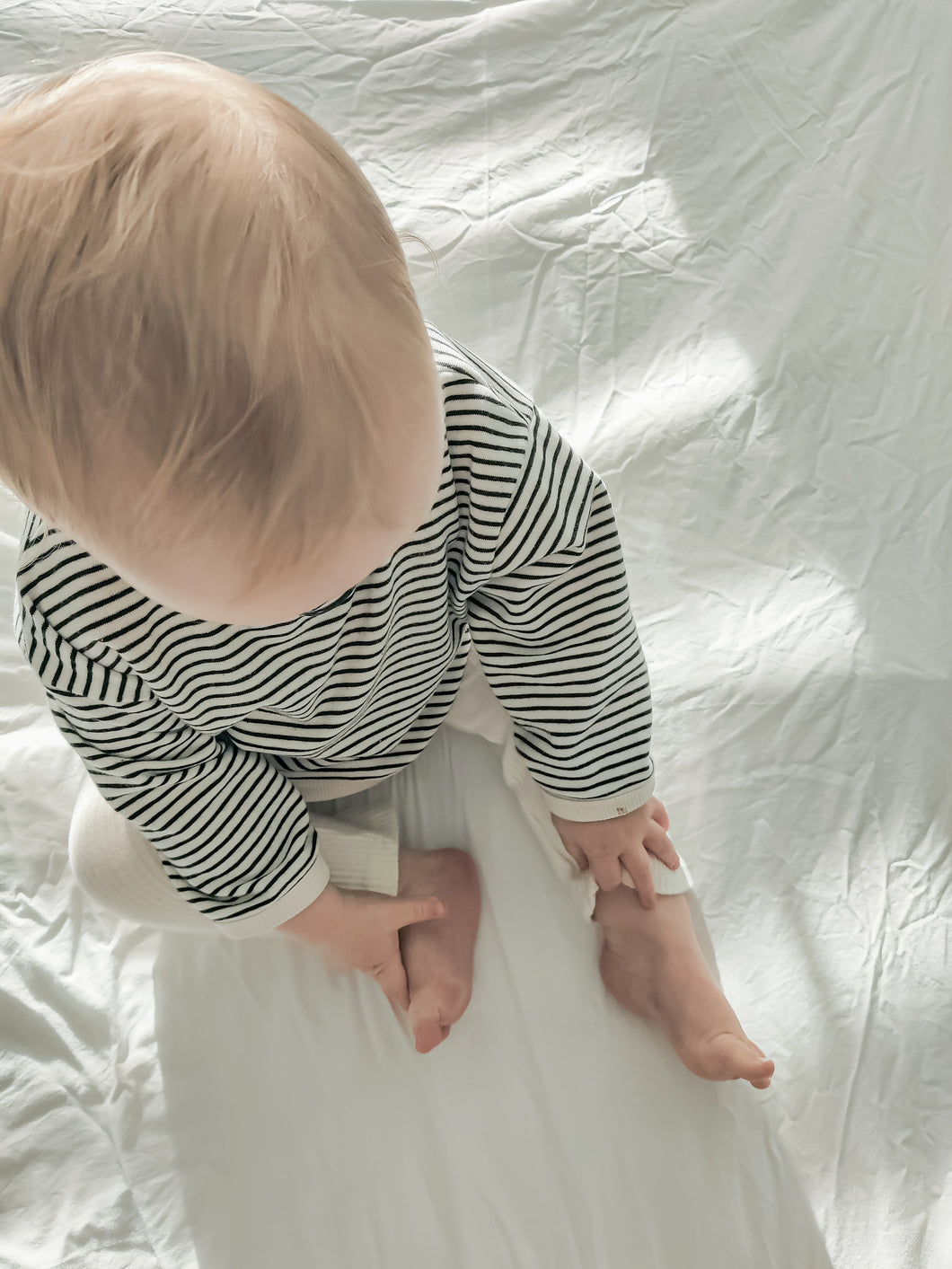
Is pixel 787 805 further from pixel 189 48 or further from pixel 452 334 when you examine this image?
pixel 189 48

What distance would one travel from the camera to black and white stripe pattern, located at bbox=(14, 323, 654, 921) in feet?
1.47

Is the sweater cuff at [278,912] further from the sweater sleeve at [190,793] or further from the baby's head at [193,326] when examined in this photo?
the baby's head at [193,326]

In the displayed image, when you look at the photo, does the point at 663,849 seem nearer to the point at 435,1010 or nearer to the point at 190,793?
the point at 435,1010

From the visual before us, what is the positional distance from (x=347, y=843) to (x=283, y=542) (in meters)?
0.35

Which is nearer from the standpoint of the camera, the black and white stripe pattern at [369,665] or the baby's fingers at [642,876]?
A: the black and white stripe pattern at [369,665]

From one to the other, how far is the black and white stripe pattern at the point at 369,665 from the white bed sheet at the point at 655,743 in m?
0.08

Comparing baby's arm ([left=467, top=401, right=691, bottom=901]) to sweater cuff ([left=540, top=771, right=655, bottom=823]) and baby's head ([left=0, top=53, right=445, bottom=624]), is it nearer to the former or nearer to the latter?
sweater cuff ([left=540, top=771, right=655, bottom=823])

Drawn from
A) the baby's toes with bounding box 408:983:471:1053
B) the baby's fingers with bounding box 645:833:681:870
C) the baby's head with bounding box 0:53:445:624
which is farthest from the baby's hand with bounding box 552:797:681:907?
the baby's head with bounding box 0:53:445:624

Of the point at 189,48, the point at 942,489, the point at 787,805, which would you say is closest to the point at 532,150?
the point at 189,48

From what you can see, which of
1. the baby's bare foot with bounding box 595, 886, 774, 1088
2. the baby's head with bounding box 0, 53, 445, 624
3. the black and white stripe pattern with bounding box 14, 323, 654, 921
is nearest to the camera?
the baby's head with bounding box 0, 53, 445, 624

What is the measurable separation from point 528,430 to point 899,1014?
0.40m

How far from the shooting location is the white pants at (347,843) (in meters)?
0.58

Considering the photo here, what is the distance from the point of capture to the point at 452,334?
31.7 inches

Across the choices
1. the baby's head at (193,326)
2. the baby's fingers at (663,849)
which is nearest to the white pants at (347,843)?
the baby's fingers at (663,849)
